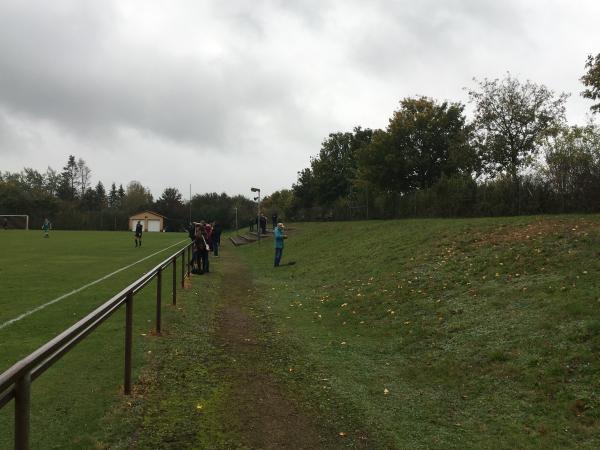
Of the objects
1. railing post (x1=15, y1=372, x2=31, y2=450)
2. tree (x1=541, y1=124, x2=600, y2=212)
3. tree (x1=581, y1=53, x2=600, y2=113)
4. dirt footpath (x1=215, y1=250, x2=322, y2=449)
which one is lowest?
dirt footpath (x1=215, y1=250, x2=322, y2=449)

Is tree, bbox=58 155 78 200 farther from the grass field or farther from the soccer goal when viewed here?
the grass field

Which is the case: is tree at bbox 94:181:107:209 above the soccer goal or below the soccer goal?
above

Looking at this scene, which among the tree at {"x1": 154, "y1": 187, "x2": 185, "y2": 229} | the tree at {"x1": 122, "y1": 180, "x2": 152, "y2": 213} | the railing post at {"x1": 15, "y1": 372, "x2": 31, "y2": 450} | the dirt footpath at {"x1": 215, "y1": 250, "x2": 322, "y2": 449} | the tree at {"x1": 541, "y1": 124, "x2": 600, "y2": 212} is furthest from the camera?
the tree at {"x1": 122, "y1": 180, "x2": 152, "y2": 213}

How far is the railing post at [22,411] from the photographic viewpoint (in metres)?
2.40

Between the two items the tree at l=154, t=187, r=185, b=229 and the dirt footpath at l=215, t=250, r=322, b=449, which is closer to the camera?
the dirt footpath at l=215, t=250, r=322, b=449

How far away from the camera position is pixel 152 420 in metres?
4.49

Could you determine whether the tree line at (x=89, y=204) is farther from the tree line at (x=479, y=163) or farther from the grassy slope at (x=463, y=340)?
the grassy slope at (x=463, y=340)

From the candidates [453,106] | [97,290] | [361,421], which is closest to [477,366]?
[361,421]

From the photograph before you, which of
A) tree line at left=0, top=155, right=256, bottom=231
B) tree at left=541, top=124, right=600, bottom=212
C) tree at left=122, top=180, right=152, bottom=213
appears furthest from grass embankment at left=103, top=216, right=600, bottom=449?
tree at left=122, top=180, right=152, bottom=213

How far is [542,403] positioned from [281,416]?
251 centimetres

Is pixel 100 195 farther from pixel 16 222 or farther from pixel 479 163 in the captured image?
pixel 479 163

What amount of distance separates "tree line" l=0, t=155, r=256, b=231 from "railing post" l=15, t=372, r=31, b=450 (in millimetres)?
66647

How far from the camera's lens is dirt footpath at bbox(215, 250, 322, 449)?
4.21 m

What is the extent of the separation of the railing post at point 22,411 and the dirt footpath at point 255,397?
6.46 feet
